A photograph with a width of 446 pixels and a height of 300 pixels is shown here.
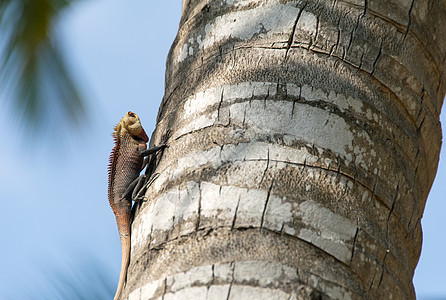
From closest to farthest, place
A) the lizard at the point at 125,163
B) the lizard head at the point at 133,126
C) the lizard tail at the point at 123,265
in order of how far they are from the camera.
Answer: the lizard tail at the point at 123,265, the lizard at the point at 125,163, the lizard head at the point at 133,126

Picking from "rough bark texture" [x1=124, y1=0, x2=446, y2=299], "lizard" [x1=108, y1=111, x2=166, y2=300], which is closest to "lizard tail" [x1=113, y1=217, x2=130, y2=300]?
"rough bark texture" [x1=124, y1=0, x2=446, y2=299]

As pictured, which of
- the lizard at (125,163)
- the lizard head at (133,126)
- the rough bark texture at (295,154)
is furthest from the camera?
the lizard head at (133,126)

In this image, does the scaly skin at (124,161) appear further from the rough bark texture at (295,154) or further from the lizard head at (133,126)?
the rough bark texture at (295,154)

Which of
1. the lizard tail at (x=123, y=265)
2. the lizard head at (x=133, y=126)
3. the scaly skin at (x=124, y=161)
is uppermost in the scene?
the lizard head at (x=133, y=126)

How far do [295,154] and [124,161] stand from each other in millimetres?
2359

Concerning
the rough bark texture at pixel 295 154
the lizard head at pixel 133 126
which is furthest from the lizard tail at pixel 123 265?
the lizard head at pixel 133 126

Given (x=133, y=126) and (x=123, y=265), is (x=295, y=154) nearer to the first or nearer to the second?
(x=123, y=265)

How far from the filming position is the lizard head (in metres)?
4.21

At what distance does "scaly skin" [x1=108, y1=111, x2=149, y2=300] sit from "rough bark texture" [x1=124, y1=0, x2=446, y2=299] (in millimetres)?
1211

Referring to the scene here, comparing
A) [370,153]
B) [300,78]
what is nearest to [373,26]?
[300,78]

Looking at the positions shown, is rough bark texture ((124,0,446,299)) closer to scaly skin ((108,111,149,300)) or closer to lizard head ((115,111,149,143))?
scaly skin ((108,111,149,300))

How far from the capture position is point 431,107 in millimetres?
2186

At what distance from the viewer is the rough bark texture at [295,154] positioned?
1541 millimetres

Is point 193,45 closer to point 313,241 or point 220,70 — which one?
point 220,70
